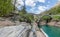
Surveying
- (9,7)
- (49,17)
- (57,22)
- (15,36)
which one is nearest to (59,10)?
(49,17)

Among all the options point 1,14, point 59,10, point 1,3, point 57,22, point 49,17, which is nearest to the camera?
point 1,3

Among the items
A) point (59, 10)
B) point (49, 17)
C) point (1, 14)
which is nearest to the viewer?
point (1, 14)

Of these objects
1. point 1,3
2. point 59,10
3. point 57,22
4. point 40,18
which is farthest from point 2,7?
point 59,10

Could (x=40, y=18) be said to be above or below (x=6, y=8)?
below

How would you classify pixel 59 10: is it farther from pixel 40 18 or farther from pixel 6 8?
pixel 6 8

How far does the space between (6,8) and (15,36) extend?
53.3 ft

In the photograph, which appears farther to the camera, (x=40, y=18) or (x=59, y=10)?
(x=59, y=10)

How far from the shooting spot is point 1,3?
25688 mm

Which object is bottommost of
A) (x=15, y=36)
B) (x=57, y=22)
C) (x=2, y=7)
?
(x=57, y=22)

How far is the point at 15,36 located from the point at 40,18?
53369 mm

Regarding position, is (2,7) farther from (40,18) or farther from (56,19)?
(40,18)

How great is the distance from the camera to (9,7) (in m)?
27.8

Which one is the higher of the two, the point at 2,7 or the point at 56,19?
the point at 2,7

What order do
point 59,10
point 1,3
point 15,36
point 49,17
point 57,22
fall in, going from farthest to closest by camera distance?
point 59,10 → point 49,17 → point 57,22 → point 1,3 → point 15,36
